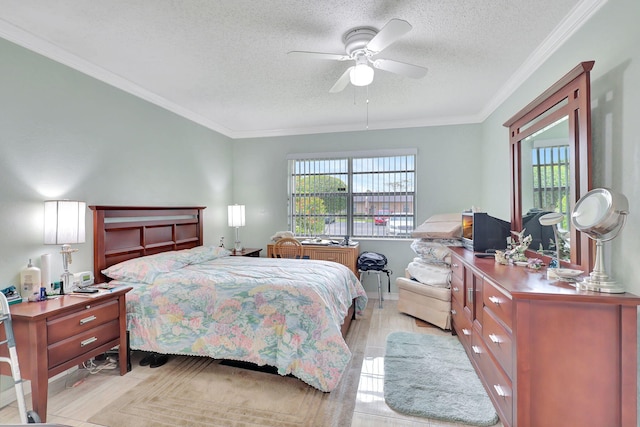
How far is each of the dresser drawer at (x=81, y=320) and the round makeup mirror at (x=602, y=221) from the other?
122 inches

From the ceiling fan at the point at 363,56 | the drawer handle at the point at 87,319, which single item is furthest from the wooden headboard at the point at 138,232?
the ceiling fan at the point at 363,56

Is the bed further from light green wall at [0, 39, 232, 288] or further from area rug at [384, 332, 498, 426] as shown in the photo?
area rug at [384, 332, 498, 426]

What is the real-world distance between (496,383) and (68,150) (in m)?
3.68

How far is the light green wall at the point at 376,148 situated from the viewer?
441 cm

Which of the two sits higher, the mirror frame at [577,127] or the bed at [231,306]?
the mirror frame at [577,127]

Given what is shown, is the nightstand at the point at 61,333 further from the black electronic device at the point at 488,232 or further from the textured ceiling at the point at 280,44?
the black electronic device at the point at 488,232

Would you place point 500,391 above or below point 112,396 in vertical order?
above

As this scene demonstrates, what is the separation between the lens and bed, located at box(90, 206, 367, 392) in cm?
223

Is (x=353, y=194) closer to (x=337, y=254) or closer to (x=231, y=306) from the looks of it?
(x=337, y=254)

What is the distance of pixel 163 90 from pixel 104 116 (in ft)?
2.37

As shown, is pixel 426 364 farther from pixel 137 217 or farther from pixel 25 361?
pixel 137 217

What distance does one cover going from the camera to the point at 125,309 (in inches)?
97.7

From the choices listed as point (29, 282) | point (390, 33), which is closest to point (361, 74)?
point (390, 33)

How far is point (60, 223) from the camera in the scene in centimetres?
227
